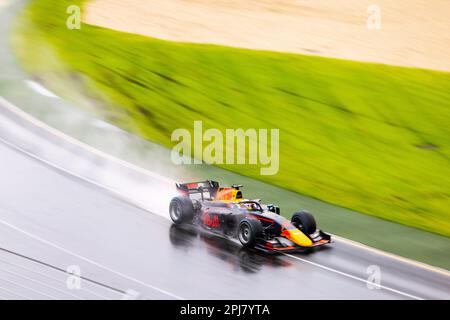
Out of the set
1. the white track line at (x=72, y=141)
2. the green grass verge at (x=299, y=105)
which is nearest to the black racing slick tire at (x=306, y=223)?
the green grass verge at (x=299, y=105)

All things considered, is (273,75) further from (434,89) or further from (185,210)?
(185,210)

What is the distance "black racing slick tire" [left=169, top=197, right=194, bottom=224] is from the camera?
48.3ft

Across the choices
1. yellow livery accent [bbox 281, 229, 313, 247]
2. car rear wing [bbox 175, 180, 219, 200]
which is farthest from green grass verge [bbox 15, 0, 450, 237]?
yellow livery accent [bbox 281, 229, 313, 247]

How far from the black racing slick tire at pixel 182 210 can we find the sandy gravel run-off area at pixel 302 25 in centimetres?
1137

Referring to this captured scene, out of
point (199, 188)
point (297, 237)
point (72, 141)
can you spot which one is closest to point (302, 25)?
point (72, 141)

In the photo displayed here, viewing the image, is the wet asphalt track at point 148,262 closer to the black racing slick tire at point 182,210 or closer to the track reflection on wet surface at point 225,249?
the track reflection on wet surface at point 225,249

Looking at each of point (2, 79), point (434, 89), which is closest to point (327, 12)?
point (434, 89)

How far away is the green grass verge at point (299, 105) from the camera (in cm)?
1758

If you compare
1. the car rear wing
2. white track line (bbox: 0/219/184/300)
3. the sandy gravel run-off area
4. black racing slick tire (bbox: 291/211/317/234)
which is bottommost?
white track line (bbox: 0/219/184/300)

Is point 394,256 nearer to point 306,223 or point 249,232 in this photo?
point 306,223

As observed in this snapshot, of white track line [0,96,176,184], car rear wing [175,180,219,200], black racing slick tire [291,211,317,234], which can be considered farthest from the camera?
white track line [0,96,176,184]

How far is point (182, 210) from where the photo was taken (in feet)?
48.4

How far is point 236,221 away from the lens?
1410cm

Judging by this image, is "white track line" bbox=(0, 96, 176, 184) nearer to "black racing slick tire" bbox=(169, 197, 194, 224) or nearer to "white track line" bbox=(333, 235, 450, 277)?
"black racing slick tire" bbox=(169, 197, 194, 224)
